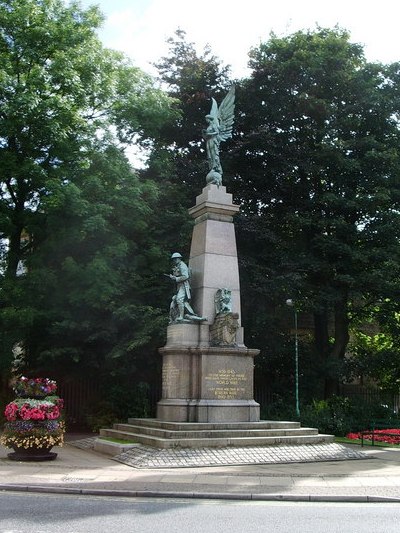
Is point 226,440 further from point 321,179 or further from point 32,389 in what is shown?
point 321,179

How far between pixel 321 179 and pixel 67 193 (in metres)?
14.8

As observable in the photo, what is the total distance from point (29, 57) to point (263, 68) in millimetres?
12975

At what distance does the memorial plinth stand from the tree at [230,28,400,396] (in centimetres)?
921

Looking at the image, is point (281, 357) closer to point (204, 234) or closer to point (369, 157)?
point (369, 157)

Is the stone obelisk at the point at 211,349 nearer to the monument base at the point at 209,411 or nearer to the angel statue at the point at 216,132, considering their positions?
the monument base at the point at 209,411

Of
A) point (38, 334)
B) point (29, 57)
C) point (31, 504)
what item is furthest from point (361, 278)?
point (31, 504)

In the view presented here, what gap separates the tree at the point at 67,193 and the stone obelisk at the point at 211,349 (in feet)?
18.4

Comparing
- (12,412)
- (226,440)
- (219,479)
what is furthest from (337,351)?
(219,479)

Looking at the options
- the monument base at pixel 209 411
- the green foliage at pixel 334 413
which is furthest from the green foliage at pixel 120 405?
the monument base at pixel 209 411

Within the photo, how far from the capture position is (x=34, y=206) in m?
27.1

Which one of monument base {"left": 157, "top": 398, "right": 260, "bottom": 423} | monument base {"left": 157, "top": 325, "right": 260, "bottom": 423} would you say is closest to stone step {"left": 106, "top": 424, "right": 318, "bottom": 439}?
monument base {"left": 157, "top": 398, "right": 260, "bottom": 423}

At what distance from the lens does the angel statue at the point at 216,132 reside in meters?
20.5

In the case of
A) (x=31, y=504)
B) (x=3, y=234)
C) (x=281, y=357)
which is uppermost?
(x=3, y=234)

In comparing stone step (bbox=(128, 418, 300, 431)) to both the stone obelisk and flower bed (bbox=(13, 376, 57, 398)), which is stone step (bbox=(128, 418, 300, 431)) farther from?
flower bed (bbox=(13, 376, 57, 398))
